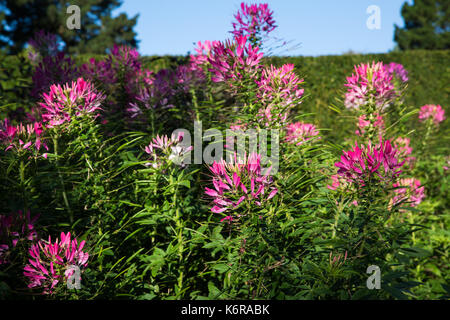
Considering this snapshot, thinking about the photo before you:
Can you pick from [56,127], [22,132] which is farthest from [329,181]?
[22,132]

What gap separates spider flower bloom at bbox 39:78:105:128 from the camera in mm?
1657

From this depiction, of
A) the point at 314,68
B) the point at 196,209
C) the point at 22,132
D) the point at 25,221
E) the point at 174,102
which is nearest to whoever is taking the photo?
the point at 25,221

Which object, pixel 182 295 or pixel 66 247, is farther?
pixel 182 295

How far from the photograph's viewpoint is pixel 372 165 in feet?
4.20

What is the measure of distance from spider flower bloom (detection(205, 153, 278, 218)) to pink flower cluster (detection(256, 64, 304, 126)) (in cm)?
42

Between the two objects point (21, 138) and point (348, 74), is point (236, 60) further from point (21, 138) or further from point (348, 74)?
point (348, 74)

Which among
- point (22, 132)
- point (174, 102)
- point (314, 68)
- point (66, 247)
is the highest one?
point (314, 68)

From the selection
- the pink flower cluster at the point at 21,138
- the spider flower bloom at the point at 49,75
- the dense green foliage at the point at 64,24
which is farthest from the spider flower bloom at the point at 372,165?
the dense green foliage at the point at 64,24

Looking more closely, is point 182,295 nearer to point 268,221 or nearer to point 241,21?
point 268,221

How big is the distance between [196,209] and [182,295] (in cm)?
45

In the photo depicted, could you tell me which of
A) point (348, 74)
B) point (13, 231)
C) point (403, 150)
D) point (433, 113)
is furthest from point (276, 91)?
point (348, 74)

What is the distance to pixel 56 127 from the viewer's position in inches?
65.7

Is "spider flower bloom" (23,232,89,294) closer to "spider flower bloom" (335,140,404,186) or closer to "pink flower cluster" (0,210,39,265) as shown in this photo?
"pink flower cluster" (0,210,39,265)

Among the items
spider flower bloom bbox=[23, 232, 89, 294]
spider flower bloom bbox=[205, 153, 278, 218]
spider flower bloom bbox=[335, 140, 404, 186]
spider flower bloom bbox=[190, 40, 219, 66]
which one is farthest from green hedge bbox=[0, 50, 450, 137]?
spider flower bloom bbox=[23, 232, 89, 294]
